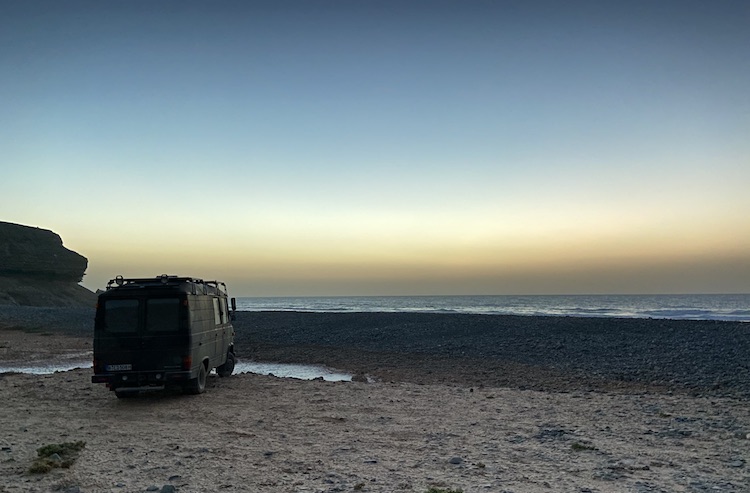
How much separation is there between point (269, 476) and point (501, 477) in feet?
10.4

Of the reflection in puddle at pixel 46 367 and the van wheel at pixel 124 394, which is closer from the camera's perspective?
the van wheel at pixel 124 394

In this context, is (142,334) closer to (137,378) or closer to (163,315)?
(163,315)

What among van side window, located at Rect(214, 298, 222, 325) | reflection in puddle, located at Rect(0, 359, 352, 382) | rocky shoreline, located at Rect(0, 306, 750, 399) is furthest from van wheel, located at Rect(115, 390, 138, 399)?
rocky shoreline, located at Rect(0, 306, 750, 399)

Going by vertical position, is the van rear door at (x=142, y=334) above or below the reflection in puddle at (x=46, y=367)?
above

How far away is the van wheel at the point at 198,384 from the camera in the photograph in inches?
538

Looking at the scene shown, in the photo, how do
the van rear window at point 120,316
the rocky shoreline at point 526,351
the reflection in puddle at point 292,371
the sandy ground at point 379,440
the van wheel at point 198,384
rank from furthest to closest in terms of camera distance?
the reflection in puddle at point 292,371 → the rocky shoreline at point 526,351 → the van wheel at point 198,384 → the van rear window at point 120,316 → the sandy ground at point 379,440

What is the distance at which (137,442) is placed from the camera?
30.0 feet

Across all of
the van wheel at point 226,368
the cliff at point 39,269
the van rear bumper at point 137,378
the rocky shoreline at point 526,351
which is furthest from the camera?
the cliff at point 39,269

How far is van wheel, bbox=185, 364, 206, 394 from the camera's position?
44.8 ft

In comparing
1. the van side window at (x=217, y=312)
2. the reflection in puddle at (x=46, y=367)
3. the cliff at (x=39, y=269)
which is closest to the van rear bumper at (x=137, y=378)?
the van side window at (x=217, y=312)

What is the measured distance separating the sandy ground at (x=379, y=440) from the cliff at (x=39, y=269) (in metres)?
75.2

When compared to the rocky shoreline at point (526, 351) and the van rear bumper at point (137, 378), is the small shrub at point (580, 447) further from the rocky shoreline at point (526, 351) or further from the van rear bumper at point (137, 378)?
the van rear bumper at point (137, 378)

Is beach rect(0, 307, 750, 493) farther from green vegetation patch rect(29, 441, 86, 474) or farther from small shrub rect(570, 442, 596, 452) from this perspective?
green vegetation patch rect(29, 441, 86, 474)

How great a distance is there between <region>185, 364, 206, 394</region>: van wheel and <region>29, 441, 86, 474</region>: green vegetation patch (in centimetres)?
486
